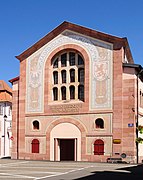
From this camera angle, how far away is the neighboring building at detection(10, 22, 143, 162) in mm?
36750

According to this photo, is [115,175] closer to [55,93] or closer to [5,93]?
[55,93]

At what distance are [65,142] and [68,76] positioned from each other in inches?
293

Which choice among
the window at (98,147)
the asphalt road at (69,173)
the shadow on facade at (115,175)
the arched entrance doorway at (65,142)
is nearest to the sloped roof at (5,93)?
the arched entrance doorway at (65,142)

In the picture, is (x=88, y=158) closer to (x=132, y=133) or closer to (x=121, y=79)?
(x=132, y=133)

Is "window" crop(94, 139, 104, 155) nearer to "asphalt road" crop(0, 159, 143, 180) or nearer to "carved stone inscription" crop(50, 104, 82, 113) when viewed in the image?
"carved stone inscription" crop(50, 104, 82, 113)

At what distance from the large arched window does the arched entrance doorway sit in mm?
3204

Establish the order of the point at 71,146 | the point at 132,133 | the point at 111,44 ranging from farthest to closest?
the point at 71,146
the point at 111,44
the point at 132,133

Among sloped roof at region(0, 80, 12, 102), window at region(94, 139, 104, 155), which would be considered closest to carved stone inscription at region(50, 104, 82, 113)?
window at region(94, 139, 104, 155)

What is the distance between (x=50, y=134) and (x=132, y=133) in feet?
31.0

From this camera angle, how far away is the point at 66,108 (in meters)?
39.8

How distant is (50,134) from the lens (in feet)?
132

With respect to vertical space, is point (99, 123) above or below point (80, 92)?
below

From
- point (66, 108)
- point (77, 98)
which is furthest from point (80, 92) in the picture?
point (66, 108)

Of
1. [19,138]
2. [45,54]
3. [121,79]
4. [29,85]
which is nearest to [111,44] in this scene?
[121,79]
